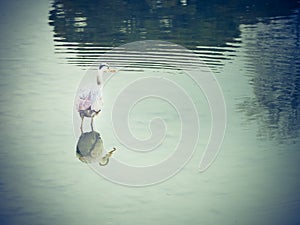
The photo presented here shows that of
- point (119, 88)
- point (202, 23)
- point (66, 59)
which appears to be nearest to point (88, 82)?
point (119, 88)

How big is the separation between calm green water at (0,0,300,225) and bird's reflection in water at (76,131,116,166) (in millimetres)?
81

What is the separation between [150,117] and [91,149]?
Result: 0.84 meters

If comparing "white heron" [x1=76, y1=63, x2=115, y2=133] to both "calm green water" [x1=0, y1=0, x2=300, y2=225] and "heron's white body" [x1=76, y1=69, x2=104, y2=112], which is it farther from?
"calm green water" [x1=0, y1=0, x2=300, y2=225]

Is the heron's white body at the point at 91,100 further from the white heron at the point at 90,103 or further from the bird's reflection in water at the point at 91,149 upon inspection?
the bird's reflection in water at the point at 91,149

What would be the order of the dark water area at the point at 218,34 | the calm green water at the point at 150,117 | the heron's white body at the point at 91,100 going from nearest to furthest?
the calm green water at the point at 150,117 < the heron's white body at the point at 91,100 < the dark water area at the point at 218,34

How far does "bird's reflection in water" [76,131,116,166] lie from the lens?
5.93 meters

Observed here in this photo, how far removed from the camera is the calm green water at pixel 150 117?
16.7 feet

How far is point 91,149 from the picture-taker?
20.4 feet

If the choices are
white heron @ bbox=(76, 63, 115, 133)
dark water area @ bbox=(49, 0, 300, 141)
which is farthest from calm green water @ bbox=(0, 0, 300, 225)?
white heron @ bbox=(76, 63, 115, 133)

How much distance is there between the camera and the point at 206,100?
7.45 meters

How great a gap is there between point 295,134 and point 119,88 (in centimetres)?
213

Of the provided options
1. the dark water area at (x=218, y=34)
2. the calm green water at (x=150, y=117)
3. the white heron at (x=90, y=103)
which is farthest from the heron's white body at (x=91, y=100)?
the dark water area at (x=218, y=34)

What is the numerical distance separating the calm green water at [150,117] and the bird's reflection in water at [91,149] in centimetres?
8

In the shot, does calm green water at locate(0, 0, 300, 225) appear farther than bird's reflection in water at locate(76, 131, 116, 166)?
No
